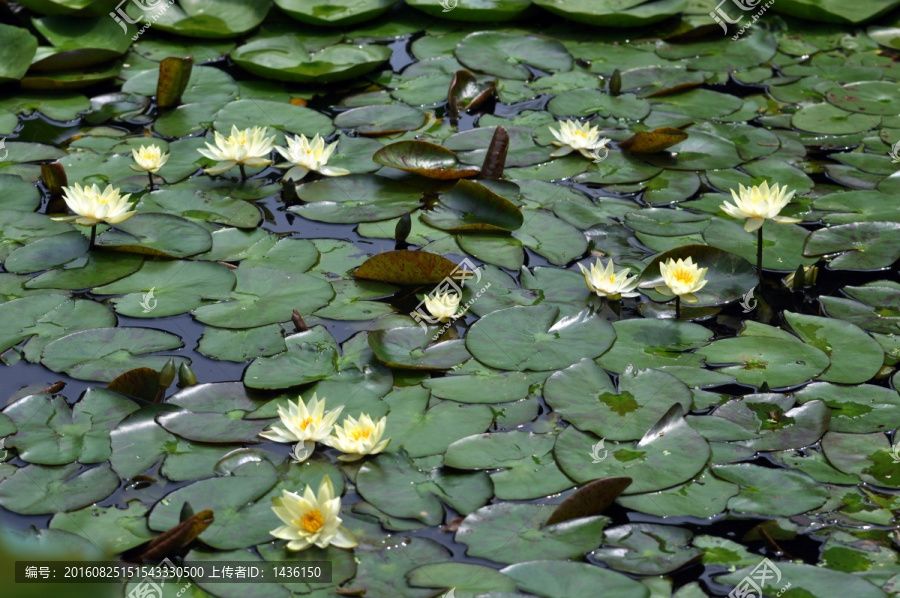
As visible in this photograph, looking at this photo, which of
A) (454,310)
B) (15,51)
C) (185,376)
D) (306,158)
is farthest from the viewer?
(15,51)

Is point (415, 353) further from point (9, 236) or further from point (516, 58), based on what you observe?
point (516, 58)

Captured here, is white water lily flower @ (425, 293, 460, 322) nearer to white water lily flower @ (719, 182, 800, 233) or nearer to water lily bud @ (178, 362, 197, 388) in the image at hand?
water lily bud @ (178, 362, 197, 388)

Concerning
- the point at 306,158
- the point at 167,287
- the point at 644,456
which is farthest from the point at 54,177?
the point at 644,456

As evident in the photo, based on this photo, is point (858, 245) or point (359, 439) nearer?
point (359, 439)

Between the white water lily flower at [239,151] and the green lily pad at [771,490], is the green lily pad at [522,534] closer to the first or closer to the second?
the green lily pad at [771,490]

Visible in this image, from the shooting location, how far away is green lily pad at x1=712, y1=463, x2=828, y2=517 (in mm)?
2365

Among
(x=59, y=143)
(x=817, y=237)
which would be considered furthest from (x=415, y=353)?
(x=59, y=143)

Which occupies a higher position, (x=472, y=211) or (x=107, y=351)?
(x=472, y=211)

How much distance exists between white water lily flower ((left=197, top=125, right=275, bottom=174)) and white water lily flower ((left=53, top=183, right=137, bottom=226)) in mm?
586

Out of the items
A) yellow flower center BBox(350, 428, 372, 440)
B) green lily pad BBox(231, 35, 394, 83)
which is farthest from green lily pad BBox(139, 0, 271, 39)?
yellow flower center BBox(350, 428, 372, 440)

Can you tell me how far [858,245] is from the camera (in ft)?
11.6

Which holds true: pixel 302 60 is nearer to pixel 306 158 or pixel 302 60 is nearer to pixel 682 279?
pixel 306 158

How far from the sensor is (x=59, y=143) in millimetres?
4340

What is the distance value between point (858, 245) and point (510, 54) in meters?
2.58
